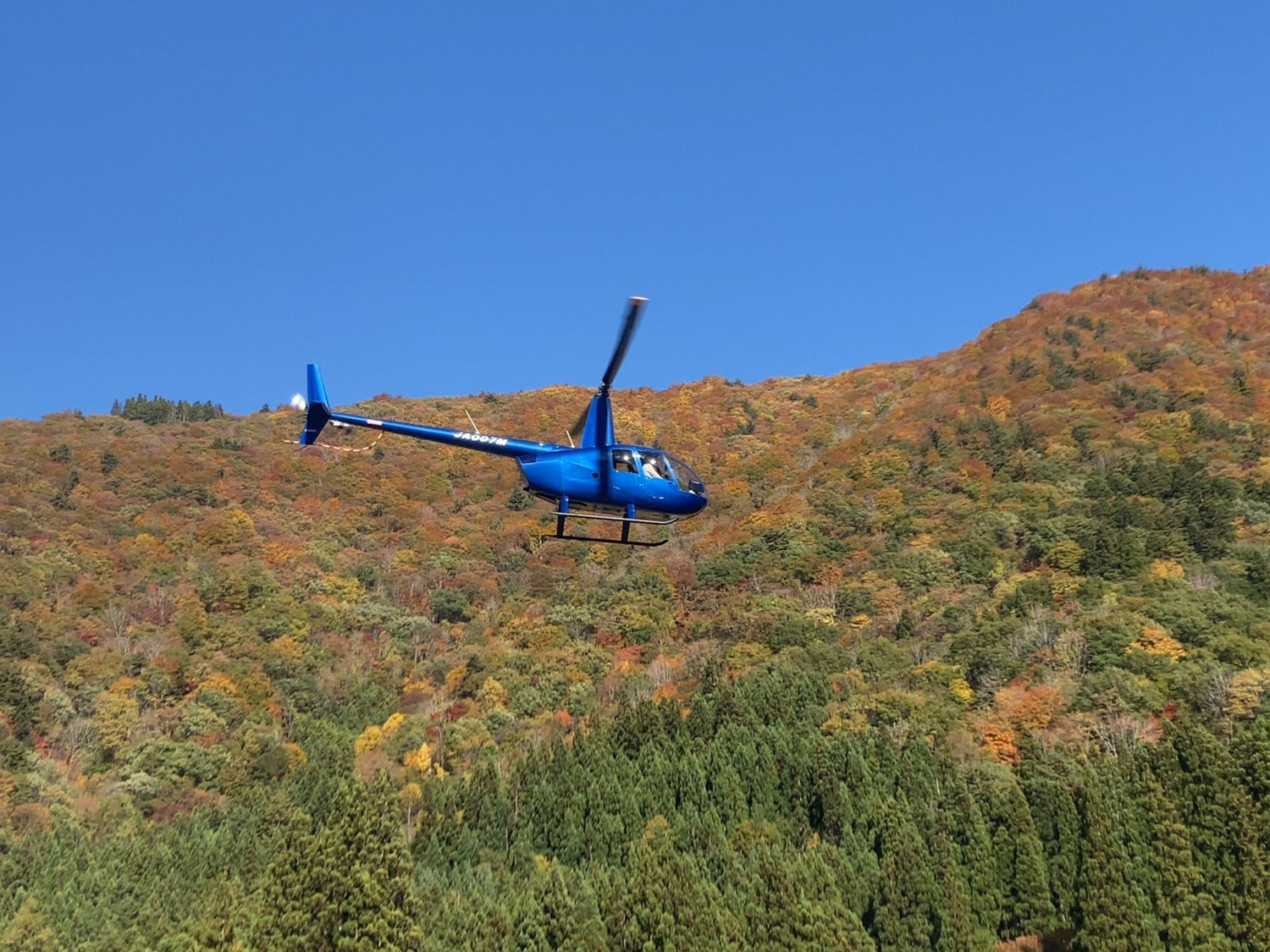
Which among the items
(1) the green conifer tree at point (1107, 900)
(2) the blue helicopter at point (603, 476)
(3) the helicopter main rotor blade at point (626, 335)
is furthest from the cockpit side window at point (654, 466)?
(1) the green conifer tree at point (1107, 900)

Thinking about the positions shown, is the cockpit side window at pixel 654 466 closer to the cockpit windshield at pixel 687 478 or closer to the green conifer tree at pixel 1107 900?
the cockpit windshield at pixel 687 478

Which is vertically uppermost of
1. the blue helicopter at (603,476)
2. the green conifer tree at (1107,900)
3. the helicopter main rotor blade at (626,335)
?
the helicopter main rotor blade at (626,335)

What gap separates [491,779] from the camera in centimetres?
6162

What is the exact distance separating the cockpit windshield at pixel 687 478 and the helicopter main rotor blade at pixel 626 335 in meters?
5.31

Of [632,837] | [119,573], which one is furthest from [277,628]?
[632,837]

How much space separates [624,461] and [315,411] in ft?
32.8

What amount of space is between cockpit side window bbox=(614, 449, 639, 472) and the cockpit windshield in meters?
1.16

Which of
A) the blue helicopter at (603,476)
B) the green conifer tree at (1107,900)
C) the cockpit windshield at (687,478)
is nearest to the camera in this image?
the blue helicopter at (603,476)

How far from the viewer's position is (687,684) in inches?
3031

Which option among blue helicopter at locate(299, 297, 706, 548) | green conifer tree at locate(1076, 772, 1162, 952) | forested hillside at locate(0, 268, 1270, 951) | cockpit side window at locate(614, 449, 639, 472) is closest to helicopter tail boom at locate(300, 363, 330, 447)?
blue helicopter at locate(299, 297, 706, 548)

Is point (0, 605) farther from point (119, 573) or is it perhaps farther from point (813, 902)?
point (813, 902)

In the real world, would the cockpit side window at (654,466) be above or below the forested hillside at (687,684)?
above

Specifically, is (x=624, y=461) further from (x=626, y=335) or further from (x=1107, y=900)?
(x=1107, y=900)

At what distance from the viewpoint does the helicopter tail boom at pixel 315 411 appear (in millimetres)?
32000
